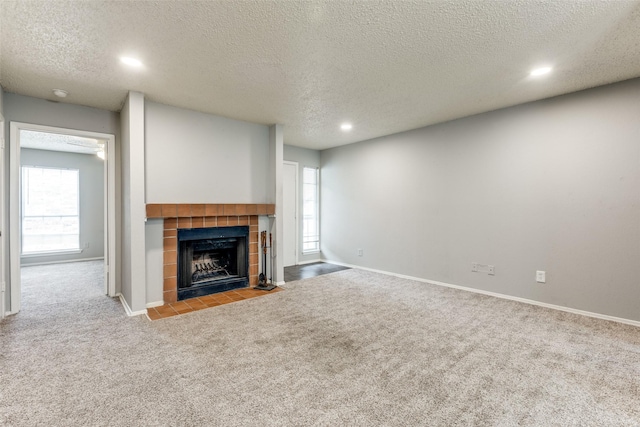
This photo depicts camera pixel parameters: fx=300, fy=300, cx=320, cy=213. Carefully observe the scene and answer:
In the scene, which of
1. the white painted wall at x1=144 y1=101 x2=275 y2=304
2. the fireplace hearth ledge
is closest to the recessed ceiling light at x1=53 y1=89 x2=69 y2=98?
the white painted wall at x1=144 y1=101 x2=275 y2=304

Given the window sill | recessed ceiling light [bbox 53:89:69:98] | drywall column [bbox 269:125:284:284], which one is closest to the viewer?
recessed ceiling light [bbox 53:89:69:98]

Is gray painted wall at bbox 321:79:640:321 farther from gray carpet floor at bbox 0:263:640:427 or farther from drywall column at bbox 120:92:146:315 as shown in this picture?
drywall column at bbox 120:92:146:315

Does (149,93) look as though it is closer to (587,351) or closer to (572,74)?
(572,74)

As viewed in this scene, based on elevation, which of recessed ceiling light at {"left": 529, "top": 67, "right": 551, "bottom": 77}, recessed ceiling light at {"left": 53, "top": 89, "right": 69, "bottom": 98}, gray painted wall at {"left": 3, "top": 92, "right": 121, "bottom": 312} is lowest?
gray painted wall at {"left": 3, "top": 92, "right": 121, "bottom": 312}

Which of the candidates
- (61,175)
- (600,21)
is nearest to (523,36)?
(600,21)

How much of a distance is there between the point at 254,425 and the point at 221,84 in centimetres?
292

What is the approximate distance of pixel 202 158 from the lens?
3980mm

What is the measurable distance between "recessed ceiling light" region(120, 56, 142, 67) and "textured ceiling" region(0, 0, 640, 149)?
0.07 m

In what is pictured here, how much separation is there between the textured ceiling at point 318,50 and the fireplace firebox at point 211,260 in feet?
5.47

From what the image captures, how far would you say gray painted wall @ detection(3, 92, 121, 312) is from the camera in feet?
10.6

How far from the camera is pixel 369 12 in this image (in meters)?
1.93

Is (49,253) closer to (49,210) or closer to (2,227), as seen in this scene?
(49,210)

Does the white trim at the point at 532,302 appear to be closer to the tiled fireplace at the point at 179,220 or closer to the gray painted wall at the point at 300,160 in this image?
the gray painted wall at the point at 300,160

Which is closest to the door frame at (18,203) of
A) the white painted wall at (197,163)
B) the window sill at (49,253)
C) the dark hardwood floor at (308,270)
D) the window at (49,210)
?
the white painted wall at (197,163)
